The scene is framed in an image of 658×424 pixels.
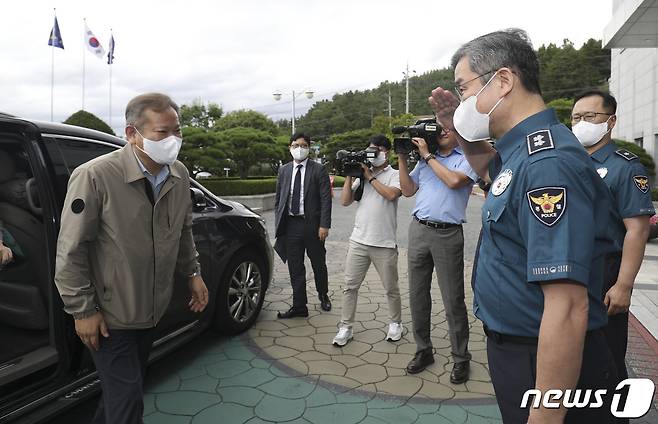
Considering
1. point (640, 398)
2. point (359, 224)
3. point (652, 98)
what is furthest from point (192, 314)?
point (652, 98)

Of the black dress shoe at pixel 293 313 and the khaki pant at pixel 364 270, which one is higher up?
the khaki pant at pixel 364 270

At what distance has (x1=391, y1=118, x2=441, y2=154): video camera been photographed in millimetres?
3020

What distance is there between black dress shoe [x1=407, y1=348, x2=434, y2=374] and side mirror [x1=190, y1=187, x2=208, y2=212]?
1.89m

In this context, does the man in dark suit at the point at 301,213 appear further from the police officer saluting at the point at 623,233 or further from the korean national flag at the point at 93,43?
the korean national flag at the point at 93,43

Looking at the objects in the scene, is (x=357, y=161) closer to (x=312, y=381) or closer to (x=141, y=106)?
(x=312, y=381)

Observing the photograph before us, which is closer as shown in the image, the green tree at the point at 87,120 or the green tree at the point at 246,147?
the green tree at the point at 87,120

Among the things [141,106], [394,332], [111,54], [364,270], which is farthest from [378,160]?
[111,54]

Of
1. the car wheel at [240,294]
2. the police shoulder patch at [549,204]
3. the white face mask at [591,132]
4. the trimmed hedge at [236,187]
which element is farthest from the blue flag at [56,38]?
the police shoulder patch at [549,204]

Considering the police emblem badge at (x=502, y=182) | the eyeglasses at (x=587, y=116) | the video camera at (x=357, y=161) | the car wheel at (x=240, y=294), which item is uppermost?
the eyeglasses at (x=587, y=116)

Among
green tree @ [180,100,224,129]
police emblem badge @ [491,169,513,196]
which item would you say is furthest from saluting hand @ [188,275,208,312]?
green tree @ [180,100,224,129]

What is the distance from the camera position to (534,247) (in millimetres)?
1156

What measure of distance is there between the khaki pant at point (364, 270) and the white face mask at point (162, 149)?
192 cm

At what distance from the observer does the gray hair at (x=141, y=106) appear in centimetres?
206

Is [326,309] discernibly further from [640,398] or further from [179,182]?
[640,398]
